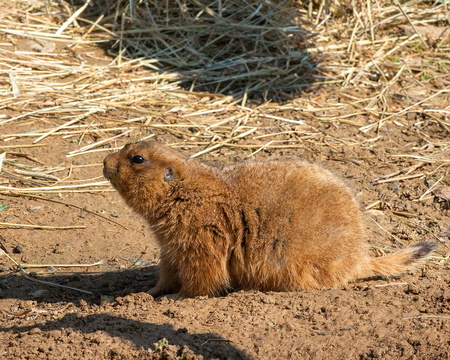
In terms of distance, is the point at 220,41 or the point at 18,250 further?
the point at 220,41

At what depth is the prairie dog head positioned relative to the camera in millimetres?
4902

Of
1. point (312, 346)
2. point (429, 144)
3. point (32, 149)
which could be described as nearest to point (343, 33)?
point (429, 144)

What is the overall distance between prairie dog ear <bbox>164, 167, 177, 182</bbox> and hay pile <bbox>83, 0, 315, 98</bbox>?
4226 millimetres

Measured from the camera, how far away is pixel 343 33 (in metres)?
10.4

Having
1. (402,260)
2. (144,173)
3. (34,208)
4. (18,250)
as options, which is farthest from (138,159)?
(402,260)

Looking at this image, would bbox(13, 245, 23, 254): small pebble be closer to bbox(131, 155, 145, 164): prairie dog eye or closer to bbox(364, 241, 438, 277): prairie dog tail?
bbox(131, 155, 145, 164): prairie dog eye

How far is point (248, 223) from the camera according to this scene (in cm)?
462

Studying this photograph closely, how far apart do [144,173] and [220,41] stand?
5.42 meters

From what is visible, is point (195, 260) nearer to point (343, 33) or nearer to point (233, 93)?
point (233, 93)

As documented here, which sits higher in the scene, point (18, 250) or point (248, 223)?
point (248, 223)

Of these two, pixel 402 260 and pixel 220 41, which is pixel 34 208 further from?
pixel 220 41

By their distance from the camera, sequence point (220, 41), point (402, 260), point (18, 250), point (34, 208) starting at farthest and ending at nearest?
point (220, 41)
point (34, 208)
point (18, 250)
point (402, 260)

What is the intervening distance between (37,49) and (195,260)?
579 centimetres

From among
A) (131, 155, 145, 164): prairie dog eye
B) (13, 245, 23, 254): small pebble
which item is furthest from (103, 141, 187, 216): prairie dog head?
(13, 245, 23, 254): small pebble
